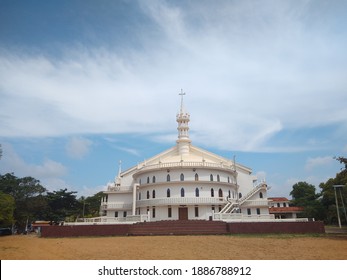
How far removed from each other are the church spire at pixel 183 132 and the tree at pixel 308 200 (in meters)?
33.9

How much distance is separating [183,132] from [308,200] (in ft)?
137

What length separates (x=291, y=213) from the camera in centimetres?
6775

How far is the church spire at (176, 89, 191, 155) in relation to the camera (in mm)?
47844

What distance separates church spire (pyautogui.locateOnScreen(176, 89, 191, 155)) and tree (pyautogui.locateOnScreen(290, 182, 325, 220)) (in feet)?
111

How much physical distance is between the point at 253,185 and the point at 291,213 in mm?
27857

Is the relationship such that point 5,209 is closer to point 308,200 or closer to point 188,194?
point 188,194

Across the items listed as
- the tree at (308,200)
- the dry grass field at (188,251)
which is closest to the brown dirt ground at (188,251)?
the dry grass field at (188,251)

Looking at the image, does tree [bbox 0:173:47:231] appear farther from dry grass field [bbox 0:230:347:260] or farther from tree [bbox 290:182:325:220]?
tree [bbox 290:182:325:220]

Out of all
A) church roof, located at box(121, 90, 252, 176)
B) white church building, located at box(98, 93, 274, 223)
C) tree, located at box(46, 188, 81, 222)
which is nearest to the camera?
white church building, located at box(98, 93, 274, 223)

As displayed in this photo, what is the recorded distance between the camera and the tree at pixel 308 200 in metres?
62.1

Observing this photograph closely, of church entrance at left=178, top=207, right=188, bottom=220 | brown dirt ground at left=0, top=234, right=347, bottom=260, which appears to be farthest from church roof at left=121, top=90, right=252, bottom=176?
brown dirt ground at left=0, top=234, right=347, bottom=260
